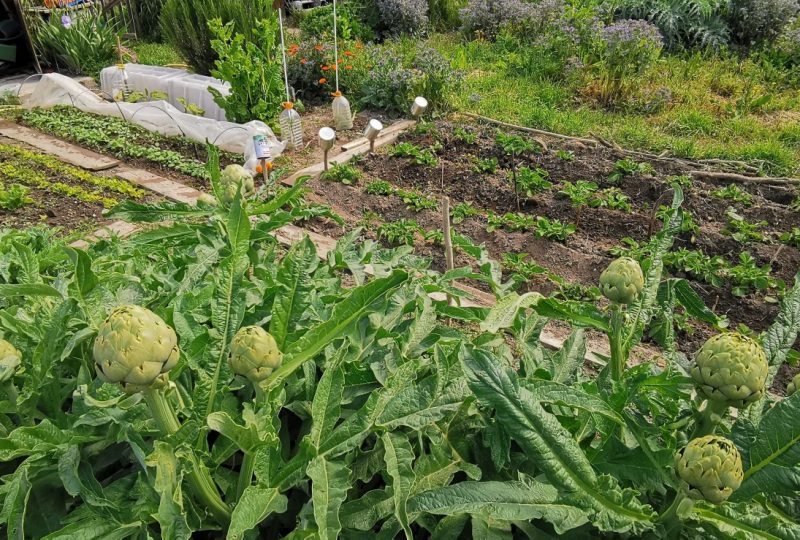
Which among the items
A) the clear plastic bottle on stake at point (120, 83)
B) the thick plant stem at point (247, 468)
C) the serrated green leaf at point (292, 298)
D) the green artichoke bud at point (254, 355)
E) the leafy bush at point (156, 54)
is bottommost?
the leafy bush at point (156, 54)

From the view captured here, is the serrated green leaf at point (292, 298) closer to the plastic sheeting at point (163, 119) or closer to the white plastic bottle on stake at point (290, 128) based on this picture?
the plastic sheeting at point (163, 119)

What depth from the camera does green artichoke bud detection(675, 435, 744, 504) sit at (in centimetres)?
83

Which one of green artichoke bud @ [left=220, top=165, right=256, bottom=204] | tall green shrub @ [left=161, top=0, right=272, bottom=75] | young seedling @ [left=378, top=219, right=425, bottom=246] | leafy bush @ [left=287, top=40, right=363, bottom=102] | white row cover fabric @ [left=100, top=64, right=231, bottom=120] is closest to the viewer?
green artichoke bud @ [left=220, top=165, right=256, bottom=204]

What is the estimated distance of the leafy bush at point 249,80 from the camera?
5.30 metres

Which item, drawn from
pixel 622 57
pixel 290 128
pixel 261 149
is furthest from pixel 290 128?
pixel 622 57

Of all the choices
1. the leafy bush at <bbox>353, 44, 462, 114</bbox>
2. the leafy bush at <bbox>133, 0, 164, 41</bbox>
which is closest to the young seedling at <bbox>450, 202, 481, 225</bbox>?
the leafy bush at <bbox>353, 44, 462, 114</bbox>

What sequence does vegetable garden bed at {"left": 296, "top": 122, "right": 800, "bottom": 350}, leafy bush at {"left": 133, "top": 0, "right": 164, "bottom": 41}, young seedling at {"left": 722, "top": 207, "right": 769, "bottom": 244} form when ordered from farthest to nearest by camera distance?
leafy bush at {"left": 133, "top": 0, "right": 164, "bottom": 41}, young seedling at {"left": 722, "top": 207, "right": 769, "bottom": 244}, vegetable garden bed at {"left": 296, "top": 122, "right": 800, "bottom": 350}

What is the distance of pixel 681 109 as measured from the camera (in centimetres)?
548

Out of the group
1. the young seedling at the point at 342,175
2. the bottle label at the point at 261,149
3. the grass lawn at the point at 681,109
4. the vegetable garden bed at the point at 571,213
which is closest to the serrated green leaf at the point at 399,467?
the vegetable garden bed at the point at 571,213

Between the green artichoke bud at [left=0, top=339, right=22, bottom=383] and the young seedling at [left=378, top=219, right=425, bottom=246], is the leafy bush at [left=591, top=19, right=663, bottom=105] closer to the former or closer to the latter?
the young seedling at [left=378, top=219, right=425, bottom=246]

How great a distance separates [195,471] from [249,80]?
4853 mm

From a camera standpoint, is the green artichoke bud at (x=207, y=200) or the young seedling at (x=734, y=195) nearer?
the green artichoke bud at (x=207, y=200)

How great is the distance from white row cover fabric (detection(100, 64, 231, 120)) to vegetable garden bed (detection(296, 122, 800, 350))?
2093 millimetres

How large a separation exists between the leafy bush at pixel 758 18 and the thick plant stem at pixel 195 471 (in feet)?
25.5
